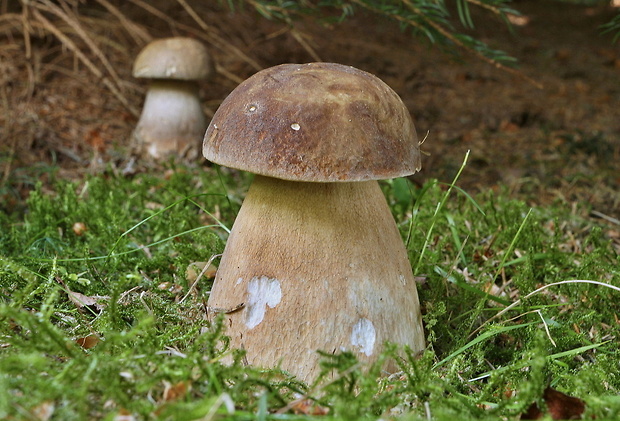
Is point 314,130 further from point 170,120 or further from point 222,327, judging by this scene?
point 170,120

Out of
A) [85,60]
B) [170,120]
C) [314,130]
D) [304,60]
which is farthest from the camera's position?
[304,60]

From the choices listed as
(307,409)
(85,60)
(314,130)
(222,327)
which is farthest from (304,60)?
(307,409)

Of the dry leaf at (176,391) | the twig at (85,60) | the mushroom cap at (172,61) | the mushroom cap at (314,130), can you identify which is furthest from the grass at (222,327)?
the twig at (85,60)

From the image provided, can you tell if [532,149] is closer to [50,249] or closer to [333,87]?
[333,87]

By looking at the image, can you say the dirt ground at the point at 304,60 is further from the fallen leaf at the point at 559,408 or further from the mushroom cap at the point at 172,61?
the fallen leaf at the point at 559,408

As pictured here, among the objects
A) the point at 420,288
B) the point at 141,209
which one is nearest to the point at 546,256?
the point at 420,288

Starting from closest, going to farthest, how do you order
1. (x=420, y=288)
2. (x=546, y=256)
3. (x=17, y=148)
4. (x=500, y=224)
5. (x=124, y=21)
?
(x=420, y=288)
(x=546, y=256)
(x=500, y=224)
(x=17, y=148)
(x=124, y=21)

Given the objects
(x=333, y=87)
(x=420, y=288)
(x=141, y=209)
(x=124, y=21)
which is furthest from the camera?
(x=124, y=21)
